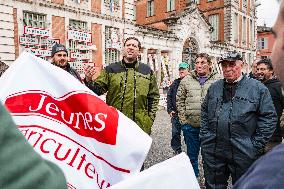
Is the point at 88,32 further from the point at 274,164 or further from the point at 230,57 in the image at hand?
the point at 274,164

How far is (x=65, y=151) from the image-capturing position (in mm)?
1937

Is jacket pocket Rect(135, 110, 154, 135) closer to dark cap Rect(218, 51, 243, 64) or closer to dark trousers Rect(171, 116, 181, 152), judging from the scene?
dark cap Rect(218, 51, 243, 64)

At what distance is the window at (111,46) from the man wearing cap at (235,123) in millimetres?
17306

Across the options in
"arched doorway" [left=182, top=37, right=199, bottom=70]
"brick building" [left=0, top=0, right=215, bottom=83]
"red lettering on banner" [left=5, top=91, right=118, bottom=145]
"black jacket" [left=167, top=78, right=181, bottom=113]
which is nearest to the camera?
"red lettering on banner" [left=5, top=91, right=118, bottom=145]

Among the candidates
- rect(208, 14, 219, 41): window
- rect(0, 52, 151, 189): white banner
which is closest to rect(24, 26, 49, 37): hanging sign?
rect(0, 52, 151, 189): white banner

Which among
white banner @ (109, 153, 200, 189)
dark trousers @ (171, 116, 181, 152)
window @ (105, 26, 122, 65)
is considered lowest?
dark trousers @ (171, 116, 181, 152)

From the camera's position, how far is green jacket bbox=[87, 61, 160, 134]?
13.8 feet

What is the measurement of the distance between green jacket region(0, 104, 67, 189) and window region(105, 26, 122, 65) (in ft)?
66.2

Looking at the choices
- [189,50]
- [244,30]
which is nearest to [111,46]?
[189,50]

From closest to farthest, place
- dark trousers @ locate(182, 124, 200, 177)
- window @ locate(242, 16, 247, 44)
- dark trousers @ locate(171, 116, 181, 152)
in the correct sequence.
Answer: dark trousers @ locate(182, 124, 200, 177) → dark trousers @ locate(171, 116, 181, 152) → window @ locate(242, 16, 247, 44)

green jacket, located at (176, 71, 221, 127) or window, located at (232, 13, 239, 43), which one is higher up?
window, located at (232, 13, 239, 43)

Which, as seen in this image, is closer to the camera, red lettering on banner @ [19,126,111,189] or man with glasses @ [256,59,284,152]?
red lettering on banner @ [19,126,111,189]

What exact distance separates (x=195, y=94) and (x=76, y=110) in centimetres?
325

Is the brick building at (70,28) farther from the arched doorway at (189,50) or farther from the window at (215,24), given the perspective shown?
the window at (215,24)
